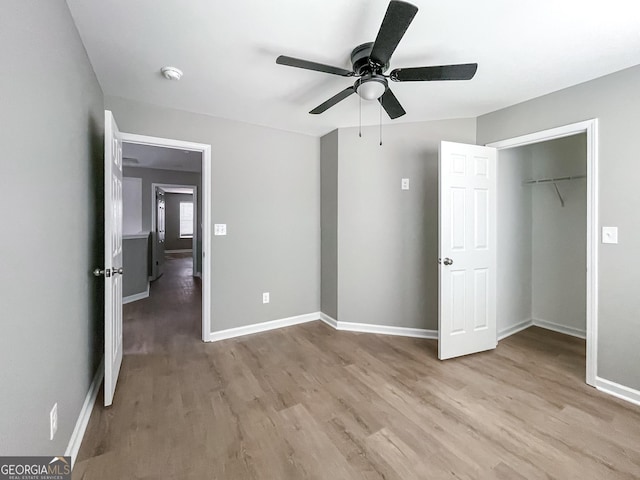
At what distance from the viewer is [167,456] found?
1.56 metres

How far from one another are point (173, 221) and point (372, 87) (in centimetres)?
1146

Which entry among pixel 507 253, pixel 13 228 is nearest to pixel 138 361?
pixel 13 228

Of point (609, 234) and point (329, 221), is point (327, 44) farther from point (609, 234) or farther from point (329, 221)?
point (609, 234)

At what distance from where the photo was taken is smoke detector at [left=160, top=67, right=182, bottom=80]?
6.98 feet

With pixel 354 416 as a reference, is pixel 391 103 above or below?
above

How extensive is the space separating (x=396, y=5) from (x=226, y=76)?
59.8 inches

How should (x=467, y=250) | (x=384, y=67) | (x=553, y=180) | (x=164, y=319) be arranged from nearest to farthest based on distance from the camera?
(x=384, y=67), (x=467, y=250), (x=553, y=180), (x=164, y=319)

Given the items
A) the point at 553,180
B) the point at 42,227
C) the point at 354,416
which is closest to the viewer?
the point at 42,227

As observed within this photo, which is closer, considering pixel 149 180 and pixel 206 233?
pixel 206 233

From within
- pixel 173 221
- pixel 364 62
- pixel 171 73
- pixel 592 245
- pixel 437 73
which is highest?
pixel 171 73

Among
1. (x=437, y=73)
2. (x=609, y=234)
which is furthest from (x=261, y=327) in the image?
(x=609, y=234)

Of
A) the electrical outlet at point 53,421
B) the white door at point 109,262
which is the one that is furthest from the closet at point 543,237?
the electrical outlet at point 53,421

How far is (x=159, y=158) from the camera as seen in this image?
5.51 meters

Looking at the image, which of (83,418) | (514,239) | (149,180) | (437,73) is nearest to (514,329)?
(514,239)
